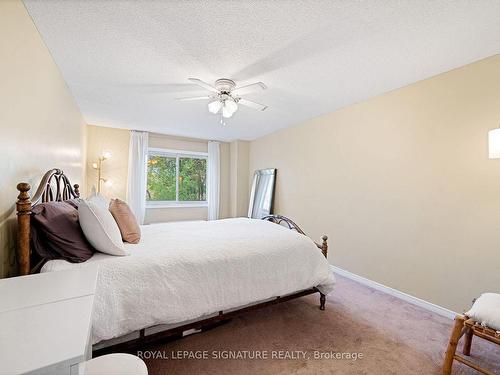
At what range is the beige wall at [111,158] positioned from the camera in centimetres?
434

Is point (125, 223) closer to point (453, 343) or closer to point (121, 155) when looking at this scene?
point (453, 343)

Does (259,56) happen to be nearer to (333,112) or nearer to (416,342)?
(333,112)

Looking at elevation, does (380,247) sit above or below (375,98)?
below

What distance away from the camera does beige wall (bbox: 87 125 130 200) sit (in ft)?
14.2

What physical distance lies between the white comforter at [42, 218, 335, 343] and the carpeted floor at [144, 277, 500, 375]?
0.33 m

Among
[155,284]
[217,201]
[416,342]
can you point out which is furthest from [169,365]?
[217,201]

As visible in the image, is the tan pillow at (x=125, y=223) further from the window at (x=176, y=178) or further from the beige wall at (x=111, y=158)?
the window at (x=176, y=178)

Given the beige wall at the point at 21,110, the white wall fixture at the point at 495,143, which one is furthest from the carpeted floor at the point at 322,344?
the white wall fixture at the point at 495,143

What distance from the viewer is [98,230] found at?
153 centimetres

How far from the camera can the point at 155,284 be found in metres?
1.46

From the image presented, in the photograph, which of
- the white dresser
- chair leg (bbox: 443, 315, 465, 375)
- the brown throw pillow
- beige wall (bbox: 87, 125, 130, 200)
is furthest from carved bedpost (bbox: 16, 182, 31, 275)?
beige wall (bbox: 87, 125, 130, 200)

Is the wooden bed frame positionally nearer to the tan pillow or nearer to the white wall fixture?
the tan pillow

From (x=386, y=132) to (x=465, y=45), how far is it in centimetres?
105

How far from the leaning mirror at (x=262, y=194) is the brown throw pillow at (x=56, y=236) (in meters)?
3.40
